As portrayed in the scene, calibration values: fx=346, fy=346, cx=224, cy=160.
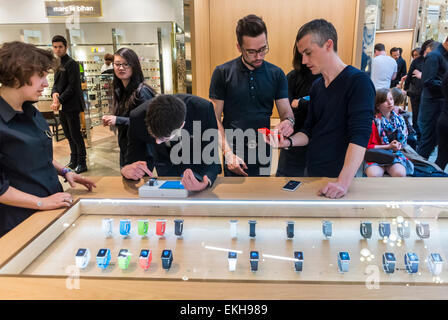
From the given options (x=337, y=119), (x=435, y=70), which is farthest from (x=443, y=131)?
(x=337, y=119)

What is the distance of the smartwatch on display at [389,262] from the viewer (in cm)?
104

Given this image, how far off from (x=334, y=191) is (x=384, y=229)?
0.28 metres

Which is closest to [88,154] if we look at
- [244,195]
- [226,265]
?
[244,195]

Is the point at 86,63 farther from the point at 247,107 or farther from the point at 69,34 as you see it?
the point at 247,107

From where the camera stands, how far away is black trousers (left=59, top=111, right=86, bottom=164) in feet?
15.2

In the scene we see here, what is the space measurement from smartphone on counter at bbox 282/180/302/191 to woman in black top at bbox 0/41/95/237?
0.96 m

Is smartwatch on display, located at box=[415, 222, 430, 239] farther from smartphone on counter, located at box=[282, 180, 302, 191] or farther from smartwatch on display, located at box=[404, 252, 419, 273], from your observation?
smartphone on counter, located at box=[282, 180, 302, 191]

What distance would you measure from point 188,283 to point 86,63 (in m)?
4.57

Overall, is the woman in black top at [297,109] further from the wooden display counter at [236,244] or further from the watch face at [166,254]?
the watch face at [166,254]

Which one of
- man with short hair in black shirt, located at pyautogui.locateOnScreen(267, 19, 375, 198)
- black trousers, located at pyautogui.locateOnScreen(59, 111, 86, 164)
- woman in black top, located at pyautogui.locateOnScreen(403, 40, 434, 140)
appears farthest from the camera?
woman in black top, located at pyautogui.locateOnScreen(403, 40, 434, 140)

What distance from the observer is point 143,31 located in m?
4.96

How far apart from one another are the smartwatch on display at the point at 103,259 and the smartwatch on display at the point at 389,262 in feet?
2.83

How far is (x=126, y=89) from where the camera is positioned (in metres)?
2.71

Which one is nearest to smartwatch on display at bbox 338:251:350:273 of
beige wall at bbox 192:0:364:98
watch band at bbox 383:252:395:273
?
watch band at bbox 383:252:395:273
